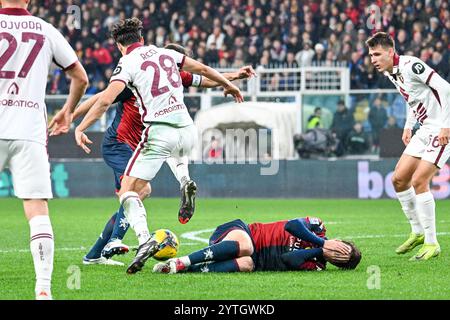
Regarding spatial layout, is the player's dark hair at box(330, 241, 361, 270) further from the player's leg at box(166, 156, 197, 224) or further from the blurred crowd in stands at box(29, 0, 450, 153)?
the blurred crowd in stands at box(29, 0, 450, 153)

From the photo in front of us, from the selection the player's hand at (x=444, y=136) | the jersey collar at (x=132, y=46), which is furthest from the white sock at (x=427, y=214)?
the jersey collar at (x=132, y=46)

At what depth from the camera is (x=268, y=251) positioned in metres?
8.72

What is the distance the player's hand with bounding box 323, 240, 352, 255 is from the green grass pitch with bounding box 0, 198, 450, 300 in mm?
191

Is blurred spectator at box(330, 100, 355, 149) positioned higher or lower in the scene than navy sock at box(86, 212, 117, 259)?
higher

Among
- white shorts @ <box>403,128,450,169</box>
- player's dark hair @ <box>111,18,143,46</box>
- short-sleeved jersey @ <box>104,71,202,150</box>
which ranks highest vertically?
player's dark hair @ <box>111,18,143,46</box>

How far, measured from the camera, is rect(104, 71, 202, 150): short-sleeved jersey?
9.95 meters

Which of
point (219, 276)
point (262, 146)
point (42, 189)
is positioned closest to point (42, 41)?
point (42, 189)

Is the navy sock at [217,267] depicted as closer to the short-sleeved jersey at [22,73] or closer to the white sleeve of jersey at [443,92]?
the short-sleeved jersey at [22,73]

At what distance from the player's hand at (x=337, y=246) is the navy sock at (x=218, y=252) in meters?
0.78

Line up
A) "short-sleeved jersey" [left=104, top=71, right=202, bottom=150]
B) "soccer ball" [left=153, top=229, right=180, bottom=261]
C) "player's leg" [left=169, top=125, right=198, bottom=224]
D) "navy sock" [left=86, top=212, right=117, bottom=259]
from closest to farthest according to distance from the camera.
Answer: "soccer ball" [left=153, top=229, right=180, bottom=261] → "player's leg" [left=169, top=125, right=198, bottom=224] → "navy sock" [left=86, top=212, right=117, bottom=259] → "short-sleeved jersey" [left=104, top=71, right=202, bottom=150]

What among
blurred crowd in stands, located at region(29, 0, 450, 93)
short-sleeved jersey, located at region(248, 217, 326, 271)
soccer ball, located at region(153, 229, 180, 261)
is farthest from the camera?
blurred crowd in stands, located at region(29, 0, 450, 93)

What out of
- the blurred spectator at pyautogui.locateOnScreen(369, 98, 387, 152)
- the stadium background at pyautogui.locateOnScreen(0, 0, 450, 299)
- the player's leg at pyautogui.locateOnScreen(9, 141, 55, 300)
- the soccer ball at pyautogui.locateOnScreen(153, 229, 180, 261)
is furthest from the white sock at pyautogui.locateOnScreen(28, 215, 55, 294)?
the blurred spectator at pyautogui.locateOnScreen(369, 98, 387, 152)

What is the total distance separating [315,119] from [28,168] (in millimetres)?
15062
